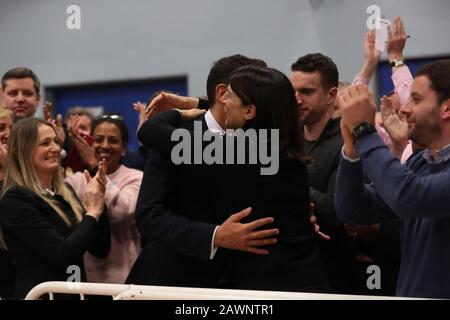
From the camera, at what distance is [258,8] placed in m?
5.77

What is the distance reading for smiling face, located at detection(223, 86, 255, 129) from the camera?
219cm

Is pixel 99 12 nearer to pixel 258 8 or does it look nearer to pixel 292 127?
pixel 258 8

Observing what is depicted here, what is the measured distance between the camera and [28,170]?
10.0 ft

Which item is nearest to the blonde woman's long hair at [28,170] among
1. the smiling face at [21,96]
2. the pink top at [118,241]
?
the pink top at [118,241]

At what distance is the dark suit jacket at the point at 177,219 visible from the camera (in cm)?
233

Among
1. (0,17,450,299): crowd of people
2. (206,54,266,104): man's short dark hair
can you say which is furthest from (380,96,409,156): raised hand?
(206,54,266,104): man's short dark hair

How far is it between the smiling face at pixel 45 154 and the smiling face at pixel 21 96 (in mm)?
921

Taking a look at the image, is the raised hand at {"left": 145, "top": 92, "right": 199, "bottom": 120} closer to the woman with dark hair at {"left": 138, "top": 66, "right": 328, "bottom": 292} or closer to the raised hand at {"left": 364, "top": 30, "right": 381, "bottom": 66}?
the woman with dark hair at {"left": 138, "top": 66, "right": 328, "bottom": 292}

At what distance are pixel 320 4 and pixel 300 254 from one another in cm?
376

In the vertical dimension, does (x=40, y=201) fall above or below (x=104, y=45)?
below

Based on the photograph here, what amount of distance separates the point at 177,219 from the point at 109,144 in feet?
4.77
